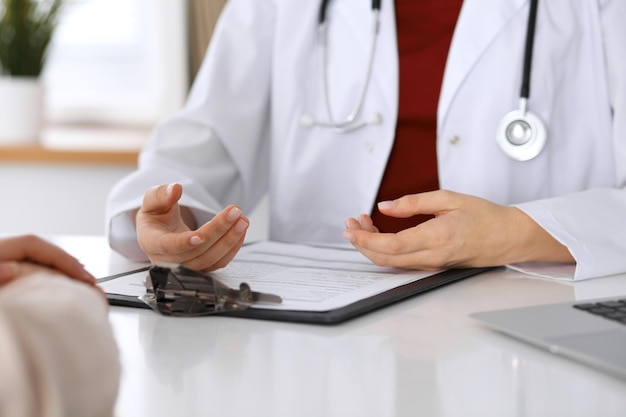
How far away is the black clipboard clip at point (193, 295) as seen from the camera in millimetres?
788

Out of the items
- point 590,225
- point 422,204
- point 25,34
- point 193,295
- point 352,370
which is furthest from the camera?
point 25,34

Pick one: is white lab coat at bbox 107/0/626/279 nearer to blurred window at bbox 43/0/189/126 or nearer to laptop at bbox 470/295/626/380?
laptop at bbox 470/295/626/380

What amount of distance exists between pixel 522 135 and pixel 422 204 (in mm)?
444

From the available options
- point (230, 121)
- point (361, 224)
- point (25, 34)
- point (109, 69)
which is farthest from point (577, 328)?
point (109, 69)

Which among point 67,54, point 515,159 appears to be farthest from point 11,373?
point 67,54

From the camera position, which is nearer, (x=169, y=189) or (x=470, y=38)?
(x=169, y=189)

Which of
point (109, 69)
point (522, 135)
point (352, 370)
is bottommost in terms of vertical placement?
point (352, 370)

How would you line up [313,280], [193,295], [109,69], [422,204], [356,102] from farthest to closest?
[109,69] < [356,102] < [422,204] < [313,280] < [193,295]

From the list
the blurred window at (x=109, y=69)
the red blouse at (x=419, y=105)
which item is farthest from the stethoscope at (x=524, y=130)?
the blurred window at (x=109, y=69)

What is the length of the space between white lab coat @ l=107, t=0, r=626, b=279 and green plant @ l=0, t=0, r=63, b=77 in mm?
1065

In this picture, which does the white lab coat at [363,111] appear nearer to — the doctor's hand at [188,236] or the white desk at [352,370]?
the doctor's hand at [188,236]

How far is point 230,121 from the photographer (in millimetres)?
1560

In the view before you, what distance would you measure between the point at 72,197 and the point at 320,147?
123 centimetres

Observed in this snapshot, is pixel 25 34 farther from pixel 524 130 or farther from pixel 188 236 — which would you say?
pixel 188 236
